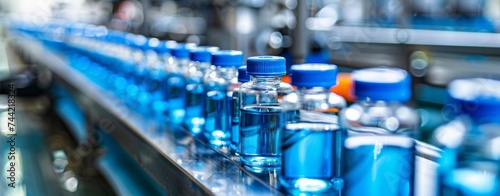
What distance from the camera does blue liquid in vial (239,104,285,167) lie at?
37.5 inches

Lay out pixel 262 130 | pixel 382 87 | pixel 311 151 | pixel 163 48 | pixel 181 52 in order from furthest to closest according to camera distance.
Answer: pixel 163 48
pixel 181 52
pixel 262 130
pixel 311 151
pixel 382 87

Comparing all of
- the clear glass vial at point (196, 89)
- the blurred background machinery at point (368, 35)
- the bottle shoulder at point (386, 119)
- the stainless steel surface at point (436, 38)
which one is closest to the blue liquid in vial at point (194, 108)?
the clear glass vial at point (196, 89)

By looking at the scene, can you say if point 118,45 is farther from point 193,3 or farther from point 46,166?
point 193,3

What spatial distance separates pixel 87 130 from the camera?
2.22 metres

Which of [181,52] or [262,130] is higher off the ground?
[181,52]

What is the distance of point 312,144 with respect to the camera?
2.69ft

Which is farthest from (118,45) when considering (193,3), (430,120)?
(193,3)

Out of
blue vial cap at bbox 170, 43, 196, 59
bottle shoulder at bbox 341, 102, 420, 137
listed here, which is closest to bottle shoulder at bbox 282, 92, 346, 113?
bottle shoulder at bbox 341, 102, 420, 137

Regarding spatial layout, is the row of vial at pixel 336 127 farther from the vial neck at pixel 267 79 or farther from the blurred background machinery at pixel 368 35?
the blurred background machinery at pixel 368 35

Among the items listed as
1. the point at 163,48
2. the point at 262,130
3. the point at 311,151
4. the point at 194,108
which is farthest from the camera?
the point at 163,48

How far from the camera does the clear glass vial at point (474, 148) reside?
0.59m

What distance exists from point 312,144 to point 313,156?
2 cm

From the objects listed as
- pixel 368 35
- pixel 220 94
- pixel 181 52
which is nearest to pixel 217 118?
pixel 220 94

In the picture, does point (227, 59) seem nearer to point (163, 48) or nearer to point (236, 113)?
point (236, 113)
